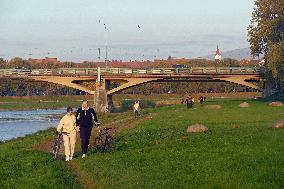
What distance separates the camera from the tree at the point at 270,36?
7131cm

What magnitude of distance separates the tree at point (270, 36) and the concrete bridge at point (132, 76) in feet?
33.5

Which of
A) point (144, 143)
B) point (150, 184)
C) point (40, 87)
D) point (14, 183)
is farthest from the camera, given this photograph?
point (40, 87)

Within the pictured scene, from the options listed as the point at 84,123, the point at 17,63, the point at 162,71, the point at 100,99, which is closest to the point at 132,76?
the point at 162,71

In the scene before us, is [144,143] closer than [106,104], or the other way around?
[144,143]

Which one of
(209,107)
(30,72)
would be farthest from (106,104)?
(209,107)

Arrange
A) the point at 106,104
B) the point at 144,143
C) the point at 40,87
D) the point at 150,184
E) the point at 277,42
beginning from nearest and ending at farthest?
the point at 150,184, the point at 144,143, the point at 277,42, the point at 106,104, the point at 40,87

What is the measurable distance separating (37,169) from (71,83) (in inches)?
3019

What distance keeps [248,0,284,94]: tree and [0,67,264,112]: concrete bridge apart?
10.2 metres

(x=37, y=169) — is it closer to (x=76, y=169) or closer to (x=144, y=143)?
(x=76, y=169)

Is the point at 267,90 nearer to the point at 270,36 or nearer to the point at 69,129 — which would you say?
the point at 270,36

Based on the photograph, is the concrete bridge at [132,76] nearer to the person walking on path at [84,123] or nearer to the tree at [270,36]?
the tree at [270,36]

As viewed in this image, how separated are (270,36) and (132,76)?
23814 mm

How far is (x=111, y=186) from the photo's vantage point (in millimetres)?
15125

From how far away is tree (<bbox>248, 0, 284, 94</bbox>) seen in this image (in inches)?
2808
